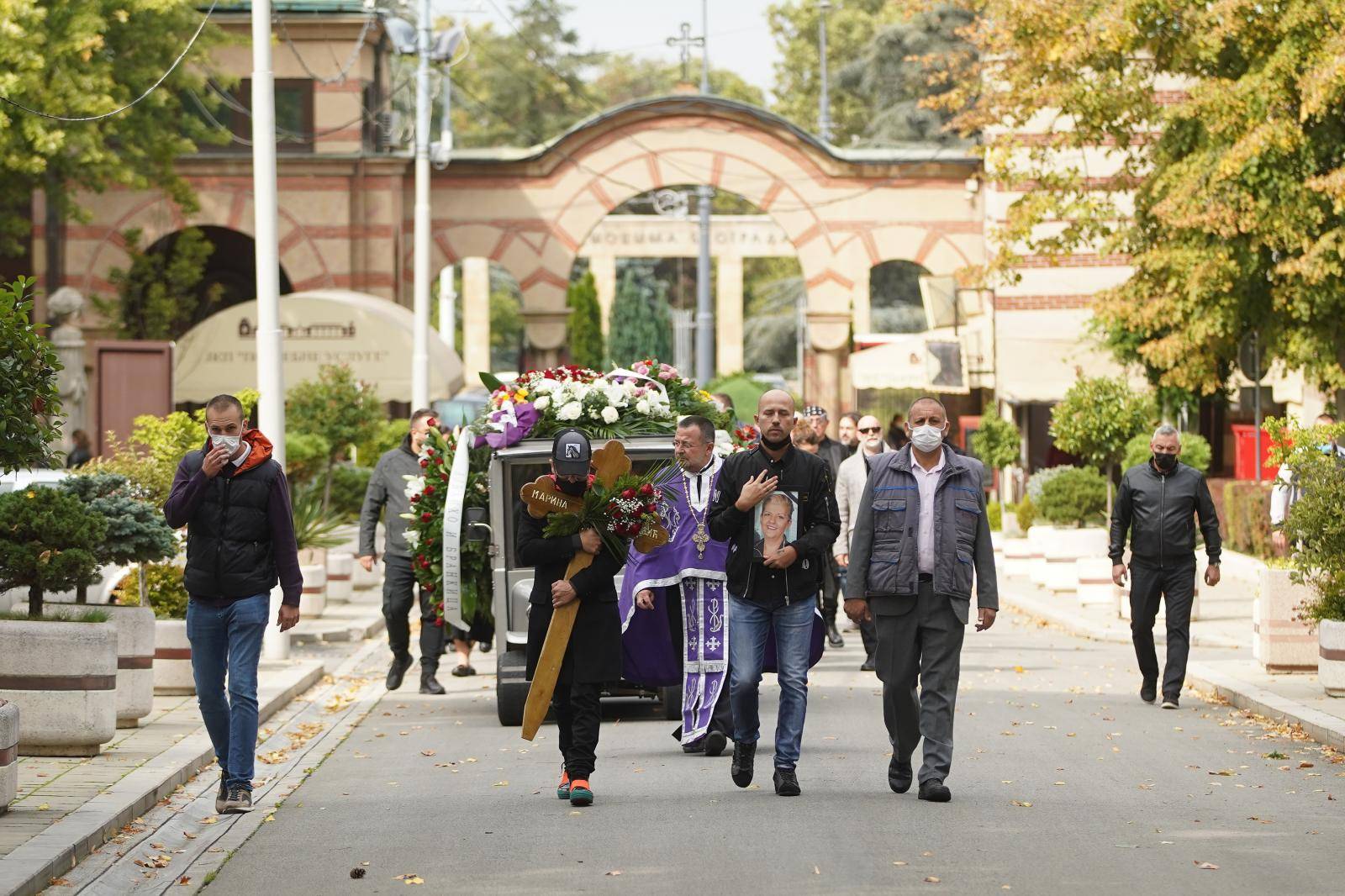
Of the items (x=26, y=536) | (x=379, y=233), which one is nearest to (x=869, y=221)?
(x=379, y=233)

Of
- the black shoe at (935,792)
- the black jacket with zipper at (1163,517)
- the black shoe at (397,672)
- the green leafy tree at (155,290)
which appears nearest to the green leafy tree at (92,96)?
the green leafy tree at (155,290)

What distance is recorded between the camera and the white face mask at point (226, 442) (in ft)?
32.4

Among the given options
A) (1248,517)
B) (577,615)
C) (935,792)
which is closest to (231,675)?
(577,615)

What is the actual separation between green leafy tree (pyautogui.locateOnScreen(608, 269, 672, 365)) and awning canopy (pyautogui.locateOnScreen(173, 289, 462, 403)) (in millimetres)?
51315

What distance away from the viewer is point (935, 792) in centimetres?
991

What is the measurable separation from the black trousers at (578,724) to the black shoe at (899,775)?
4.94 ft

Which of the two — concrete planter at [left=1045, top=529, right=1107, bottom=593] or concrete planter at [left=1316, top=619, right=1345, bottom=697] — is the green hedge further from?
concrete planter at [left=1316, top=619, right=1345, bottom=697]

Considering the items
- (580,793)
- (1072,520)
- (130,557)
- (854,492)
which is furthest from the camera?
(1072,520)

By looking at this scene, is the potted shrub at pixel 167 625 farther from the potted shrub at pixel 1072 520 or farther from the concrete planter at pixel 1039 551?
the concrete planter at pixel 1039 551

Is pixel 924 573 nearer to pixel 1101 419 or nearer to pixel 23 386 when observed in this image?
pixel 23 386

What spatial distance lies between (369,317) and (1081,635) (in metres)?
16.4

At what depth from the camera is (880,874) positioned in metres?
8.07

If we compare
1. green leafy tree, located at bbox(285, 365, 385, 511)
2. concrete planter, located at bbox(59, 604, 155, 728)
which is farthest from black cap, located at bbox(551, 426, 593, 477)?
green leafy tree, located at bbox(285, 365, 385, 511)

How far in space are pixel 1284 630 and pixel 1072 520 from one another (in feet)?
35.9
